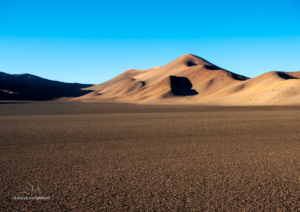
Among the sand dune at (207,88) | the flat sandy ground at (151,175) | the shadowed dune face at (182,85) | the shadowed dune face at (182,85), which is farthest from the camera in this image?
the shadowed dune face at (182,85)

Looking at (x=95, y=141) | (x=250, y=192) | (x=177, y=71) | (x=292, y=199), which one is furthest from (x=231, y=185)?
(x=177, y=71)

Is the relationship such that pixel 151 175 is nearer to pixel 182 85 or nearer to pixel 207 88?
pixel 207 88

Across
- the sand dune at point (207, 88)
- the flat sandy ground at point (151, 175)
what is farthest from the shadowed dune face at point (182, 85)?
the flat sandy ground at point (151, 175)

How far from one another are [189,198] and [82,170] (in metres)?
3.26

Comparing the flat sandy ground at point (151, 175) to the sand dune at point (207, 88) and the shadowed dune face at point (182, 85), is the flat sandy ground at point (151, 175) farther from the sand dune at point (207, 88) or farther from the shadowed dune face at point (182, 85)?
the shadowed dune face at point (182, 85)

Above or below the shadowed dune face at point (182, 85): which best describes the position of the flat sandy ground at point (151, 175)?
below

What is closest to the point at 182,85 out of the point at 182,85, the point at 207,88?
the point at 182,85

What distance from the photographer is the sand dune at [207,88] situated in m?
65.8

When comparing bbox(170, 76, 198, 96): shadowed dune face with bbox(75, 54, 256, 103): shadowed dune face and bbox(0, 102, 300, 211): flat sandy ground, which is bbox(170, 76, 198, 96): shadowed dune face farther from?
bbox(0, 102, 300, 211): flat sandy ground

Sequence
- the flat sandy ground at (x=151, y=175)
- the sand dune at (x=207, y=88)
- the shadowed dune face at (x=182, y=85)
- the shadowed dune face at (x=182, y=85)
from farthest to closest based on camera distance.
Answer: the shadowed dune face at (x=182, y=85)
the shadowed dune face at (x=182, y=85)
the sand dune at (x=207, y=88)
the flat sandy ground at (x=151, y=175)

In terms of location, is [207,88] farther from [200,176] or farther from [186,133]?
[200,176]

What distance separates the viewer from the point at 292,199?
5418 millimetres

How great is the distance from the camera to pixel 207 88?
118m

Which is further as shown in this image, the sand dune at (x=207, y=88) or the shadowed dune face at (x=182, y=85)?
the shadowed dune face at (x=182, y=85)
